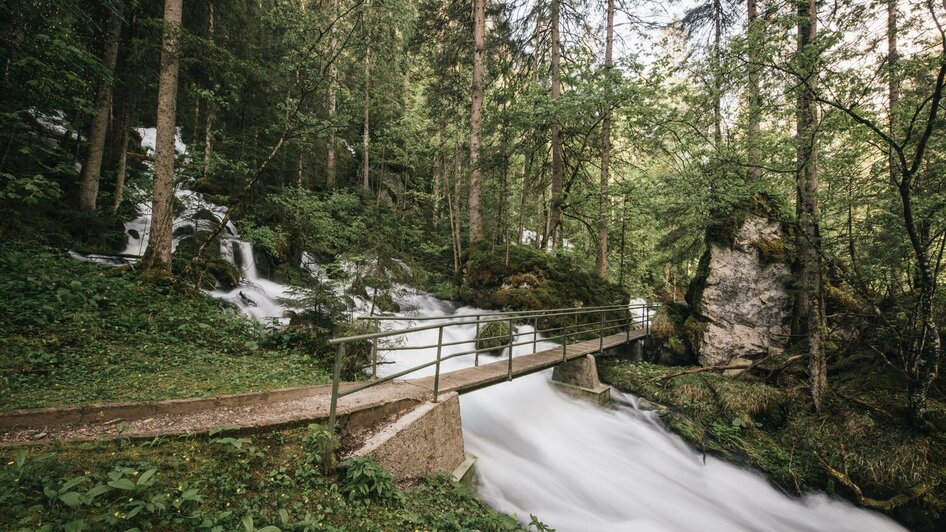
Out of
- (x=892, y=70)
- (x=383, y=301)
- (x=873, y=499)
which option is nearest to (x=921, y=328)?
(x=873, y=499)

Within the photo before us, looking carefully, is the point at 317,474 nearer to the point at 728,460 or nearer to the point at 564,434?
the point at 564,434

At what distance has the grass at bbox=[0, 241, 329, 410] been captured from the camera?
4.12 m

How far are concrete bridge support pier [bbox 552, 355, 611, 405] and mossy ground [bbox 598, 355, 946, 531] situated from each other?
100 cm

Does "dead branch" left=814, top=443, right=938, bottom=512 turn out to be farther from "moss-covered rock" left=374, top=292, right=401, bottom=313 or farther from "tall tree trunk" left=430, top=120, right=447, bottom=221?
"tall tree trunk" left=430, top=120, right=447, bottom=221

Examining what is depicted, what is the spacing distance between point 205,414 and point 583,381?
687cm

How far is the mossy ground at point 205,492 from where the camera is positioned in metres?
2.05

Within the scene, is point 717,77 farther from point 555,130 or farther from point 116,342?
point 116,342

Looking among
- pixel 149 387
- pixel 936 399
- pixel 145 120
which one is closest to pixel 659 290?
pixel 936 399

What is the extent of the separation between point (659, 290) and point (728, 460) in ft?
64.6

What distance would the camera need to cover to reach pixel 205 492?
2.45m

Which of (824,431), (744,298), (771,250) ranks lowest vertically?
(824,431)

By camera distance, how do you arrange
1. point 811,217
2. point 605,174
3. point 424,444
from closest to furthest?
point 424,444 < point 811,217 < point 605,174

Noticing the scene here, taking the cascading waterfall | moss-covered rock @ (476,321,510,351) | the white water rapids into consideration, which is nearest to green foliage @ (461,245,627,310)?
moss-covered rock @ (476,321,510,351)

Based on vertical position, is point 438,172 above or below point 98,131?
above
